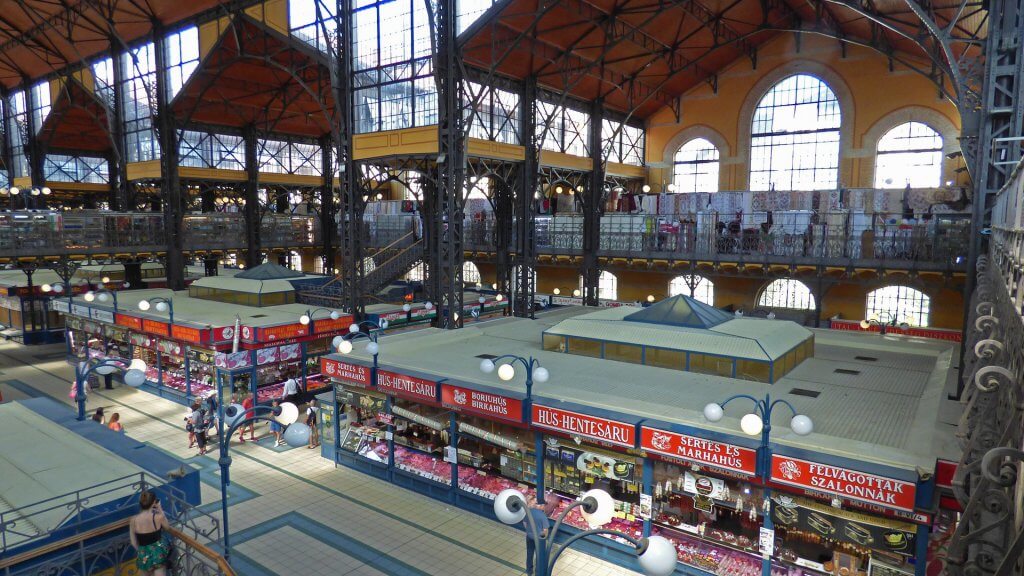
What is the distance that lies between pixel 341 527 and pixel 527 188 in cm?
1576

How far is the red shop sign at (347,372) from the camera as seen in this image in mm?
15812

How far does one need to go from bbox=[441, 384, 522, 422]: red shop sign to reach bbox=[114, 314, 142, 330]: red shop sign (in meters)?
16.7

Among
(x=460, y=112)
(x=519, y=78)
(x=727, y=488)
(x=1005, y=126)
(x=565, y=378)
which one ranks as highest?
(x=519, y=78)

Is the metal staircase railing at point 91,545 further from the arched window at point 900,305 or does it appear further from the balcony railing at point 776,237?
the arched window at point 900,305

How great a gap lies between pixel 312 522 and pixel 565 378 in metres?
6.77

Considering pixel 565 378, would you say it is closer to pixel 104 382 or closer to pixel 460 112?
pixel 460 112

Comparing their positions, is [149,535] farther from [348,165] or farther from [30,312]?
[30,312]

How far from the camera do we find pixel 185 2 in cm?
2903

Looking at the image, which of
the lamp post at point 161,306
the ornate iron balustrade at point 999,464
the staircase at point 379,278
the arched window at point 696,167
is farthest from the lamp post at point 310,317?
the arched window at point 696,167

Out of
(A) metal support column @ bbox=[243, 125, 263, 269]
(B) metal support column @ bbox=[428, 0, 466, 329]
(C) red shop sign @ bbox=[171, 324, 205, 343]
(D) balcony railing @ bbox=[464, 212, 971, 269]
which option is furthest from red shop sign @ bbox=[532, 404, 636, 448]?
(A) metal support column @ bbox=[243, 125, 263, 269]

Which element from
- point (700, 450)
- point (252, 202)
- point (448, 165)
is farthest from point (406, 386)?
point (252, 202)

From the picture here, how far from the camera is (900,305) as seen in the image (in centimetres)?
2731

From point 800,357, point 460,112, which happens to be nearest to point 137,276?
point 460,112

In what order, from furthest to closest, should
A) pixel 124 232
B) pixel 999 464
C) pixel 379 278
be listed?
pixel 124 232
pixel 379 278
pixel 999 464
